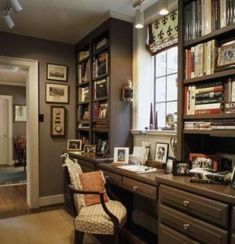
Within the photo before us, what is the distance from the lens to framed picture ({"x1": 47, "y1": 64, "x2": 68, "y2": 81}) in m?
3.97

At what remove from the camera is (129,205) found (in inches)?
121

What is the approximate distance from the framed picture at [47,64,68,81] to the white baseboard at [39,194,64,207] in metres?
1.83

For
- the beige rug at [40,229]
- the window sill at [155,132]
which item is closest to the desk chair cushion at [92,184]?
the beige rug at [40,229]

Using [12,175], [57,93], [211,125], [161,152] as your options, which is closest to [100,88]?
[57,93]

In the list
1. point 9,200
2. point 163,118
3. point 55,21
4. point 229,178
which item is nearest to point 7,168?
point 9,200

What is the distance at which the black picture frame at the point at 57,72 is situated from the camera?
3969 mm

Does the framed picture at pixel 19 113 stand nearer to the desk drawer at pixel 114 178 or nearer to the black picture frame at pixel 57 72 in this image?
the black picture frame at pixel 57 72

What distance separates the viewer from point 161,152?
2.62 metres

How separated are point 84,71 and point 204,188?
2.82 meters

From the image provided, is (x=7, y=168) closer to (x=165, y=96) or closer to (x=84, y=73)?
(x=84, y=73)

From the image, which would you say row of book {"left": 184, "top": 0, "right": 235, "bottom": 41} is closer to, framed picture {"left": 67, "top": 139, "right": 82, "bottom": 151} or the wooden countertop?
the wooden countertop

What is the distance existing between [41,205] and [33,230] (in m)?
0.90

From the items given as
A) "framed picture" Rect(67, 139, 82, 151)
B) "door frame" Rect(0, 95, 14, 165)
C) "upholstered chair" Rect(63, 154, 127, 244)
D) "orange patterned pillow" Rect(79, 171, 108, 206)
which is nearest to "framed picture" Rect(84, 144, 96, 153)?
"framed picture" Rect(67, 139, 82, 151)

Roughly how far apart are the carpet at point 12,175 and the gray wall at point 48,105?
192 centimetres
